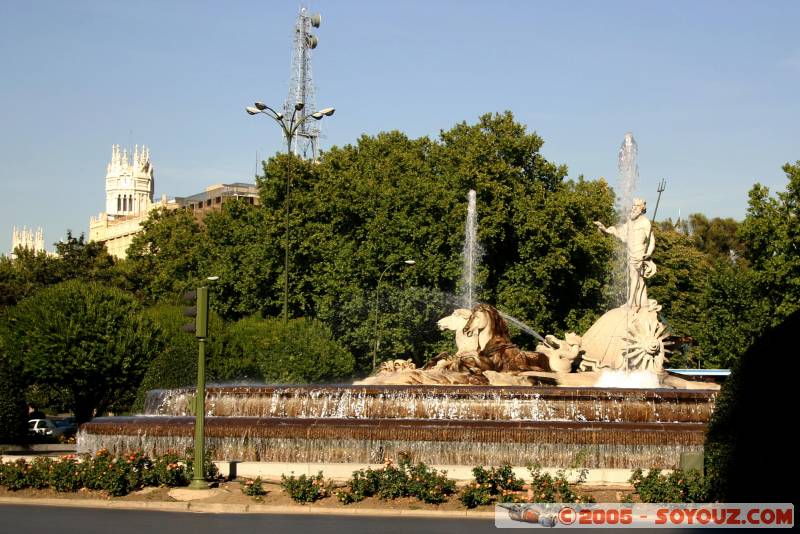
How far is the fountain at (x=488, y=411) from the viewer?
79.7ft

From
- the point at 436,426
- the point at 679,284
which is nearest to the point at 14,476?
the point at 436,426

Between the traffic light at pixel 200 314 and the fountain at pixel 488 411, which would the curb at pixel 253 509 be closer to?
the traffic light at pixel 200 314

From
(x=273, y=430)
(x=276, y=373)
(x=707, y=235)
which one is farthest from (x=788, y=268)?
(x=707, y=235)

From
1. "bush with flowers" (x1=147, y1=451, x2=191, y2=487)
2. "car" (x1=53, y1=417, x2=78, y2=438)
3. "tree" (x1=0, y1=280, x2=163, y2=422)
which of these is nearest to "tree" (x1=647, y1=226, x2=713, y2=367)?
"tree" (x1=0, y1=280, x2=163, y2=422)

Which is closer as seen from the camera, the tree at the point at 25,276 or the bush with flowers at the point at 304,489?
the bush with flowers at the point at 304,489

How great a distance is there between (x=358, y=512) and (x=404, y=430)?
4315mm

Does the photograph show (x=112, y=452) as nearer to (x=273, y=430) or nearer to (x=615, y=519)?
(x=273, y=430)

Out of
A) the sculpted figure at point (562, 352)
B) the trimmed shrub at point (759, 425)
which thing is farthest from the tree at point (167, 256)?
the trimmed shrub at point (759, 425)

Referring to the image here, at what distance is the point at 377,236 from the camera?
183 feet

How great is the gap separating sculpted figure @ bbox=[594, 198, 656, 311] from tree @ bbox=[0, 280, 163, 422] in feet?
70.7

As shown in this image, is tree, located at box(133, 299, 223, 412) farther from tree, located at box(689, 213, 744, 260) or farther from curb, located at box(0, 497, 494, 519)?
tree, located at box(689, 213, 744, 260)

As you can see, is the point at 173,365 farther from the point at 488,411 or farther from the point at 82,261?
the point at 82,261

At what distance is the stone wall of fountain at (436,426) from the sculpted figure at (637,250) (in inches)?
154

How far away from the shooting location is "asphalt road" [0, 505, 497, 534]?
17719mm
